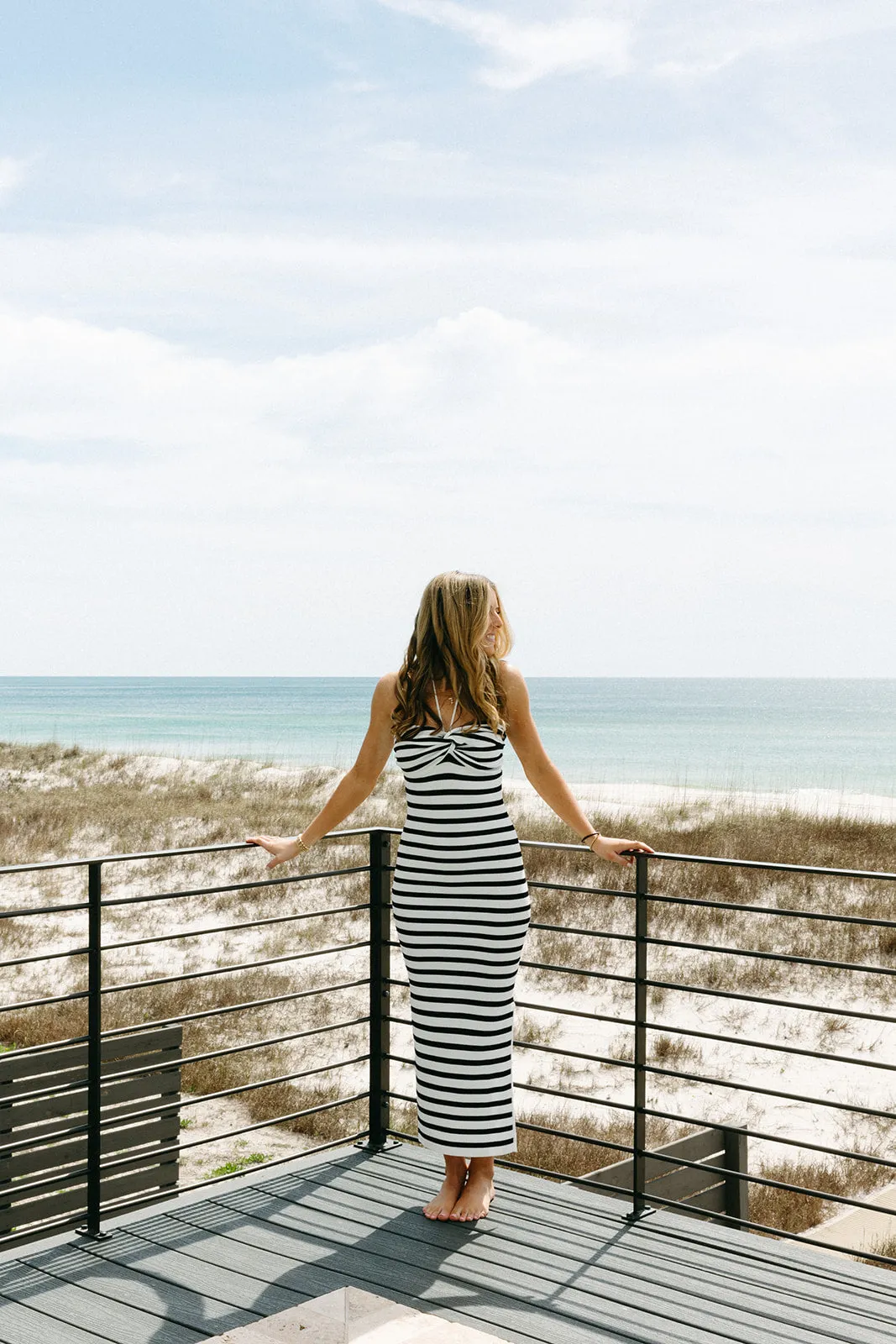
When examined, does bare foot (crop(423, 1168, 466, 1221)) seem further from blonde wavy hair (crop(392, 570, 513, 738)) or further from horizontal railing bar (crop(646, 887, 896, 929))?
blonde wavy hair (crop(392, 570, 513, 738))

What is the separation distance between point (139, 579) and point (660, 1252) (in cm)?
6284

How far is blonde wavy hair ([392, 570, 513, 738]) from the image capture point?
2834 millimetres

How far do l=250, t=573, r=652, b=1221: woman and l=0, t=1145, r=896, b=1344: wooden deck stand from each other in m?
0.21

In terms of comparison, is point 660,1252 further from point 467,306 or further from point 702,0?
point 467,306

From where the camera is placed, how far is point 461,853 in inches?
112

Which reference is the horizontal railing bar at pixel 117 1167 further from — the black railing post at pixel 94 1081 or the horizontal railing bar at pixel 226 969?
the horizontal railing bar at pixel 226 969

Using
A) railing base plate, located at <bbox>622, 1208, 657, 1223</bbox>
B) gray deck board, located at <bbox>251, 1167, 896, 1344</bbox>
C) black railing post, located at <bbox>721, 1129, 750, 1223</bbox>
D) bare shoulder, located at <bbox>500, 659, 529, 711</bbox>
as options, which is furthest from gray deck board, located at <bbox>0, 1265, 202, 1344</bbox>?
black railing post, located at <bbox>721, 1129, 750, 1223</bbox>

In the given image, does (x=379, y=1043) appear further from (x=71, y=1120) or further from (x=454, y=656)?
(x=454, y=656)

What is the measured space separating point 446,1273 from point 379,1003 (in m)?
0.99

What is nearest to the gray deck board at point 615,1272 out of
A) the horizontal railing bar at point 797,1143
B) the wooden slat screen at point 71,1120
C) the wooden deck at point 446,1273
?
the wooden deck at point 446,1273

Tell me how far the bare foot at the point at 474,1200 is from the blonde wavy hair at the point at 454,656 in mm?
1166

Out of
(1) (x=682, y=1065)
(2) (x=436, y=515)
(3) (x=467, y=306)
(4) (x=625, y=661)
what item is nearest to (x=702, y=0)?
(1) (x=682, y=1065)

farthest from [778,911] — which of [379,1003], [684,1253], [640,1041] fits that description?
[379,1003]

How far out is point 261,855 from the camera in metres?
13.4
